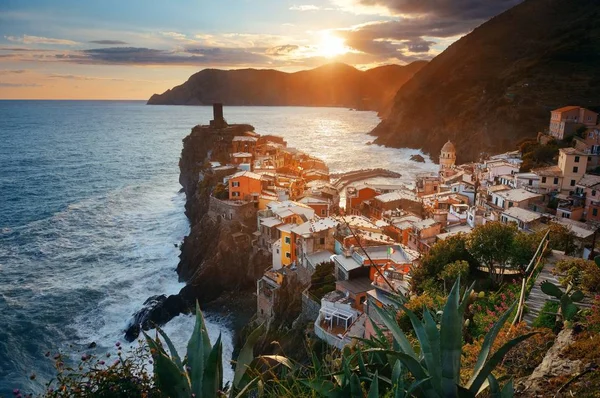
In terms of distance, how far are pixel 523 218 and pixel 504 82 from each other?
59.8 meters

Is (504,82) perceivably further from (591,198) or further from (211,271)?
(211,271)

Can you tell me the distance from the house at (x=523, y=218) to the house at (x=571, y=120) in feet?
72.3

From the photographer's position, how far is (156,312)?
26.4 m

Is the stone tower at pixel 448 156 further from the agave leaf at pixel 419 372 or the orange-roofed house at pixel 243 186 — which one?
the agave leaf at pixel 419 372

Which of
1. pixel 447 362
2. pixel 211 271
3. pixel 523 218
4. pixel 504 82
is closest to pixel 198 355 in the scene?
pixel 447 362

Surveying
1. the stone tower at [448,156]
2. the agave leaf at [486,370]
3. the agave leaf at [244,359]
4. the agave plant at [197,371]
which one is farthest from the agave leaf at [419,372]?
the stone tower at [448,156]

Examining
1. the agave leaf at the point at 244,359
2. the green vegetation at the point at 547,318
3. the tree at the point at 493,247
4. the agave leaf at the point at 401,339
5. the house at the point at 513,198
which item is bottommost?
the house at the point at 513,198

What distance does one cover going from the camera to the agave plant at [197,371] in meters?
4.46

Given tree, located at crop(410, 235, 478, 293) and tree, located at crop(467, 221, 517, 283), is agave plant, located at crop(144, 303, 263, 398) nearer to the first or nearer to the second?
tree, located at crop(410, 235, 478, 293)

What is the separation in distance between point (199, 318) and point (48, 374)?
22.4 metres

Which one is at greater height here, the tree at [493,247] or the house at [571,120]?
the house at [571,120]

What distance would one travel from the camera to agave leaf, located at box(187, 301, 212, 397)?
4.64 m

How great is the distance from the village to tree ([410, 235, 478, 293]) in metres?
0.64

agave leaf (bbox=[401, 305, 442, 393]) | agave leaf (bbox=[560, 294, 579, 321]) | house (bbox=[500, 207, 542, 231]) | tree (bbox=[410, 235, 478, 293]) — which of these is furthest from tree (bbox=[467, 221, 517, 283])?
agave leaf (bbox=[401, 305, 442, 393])
